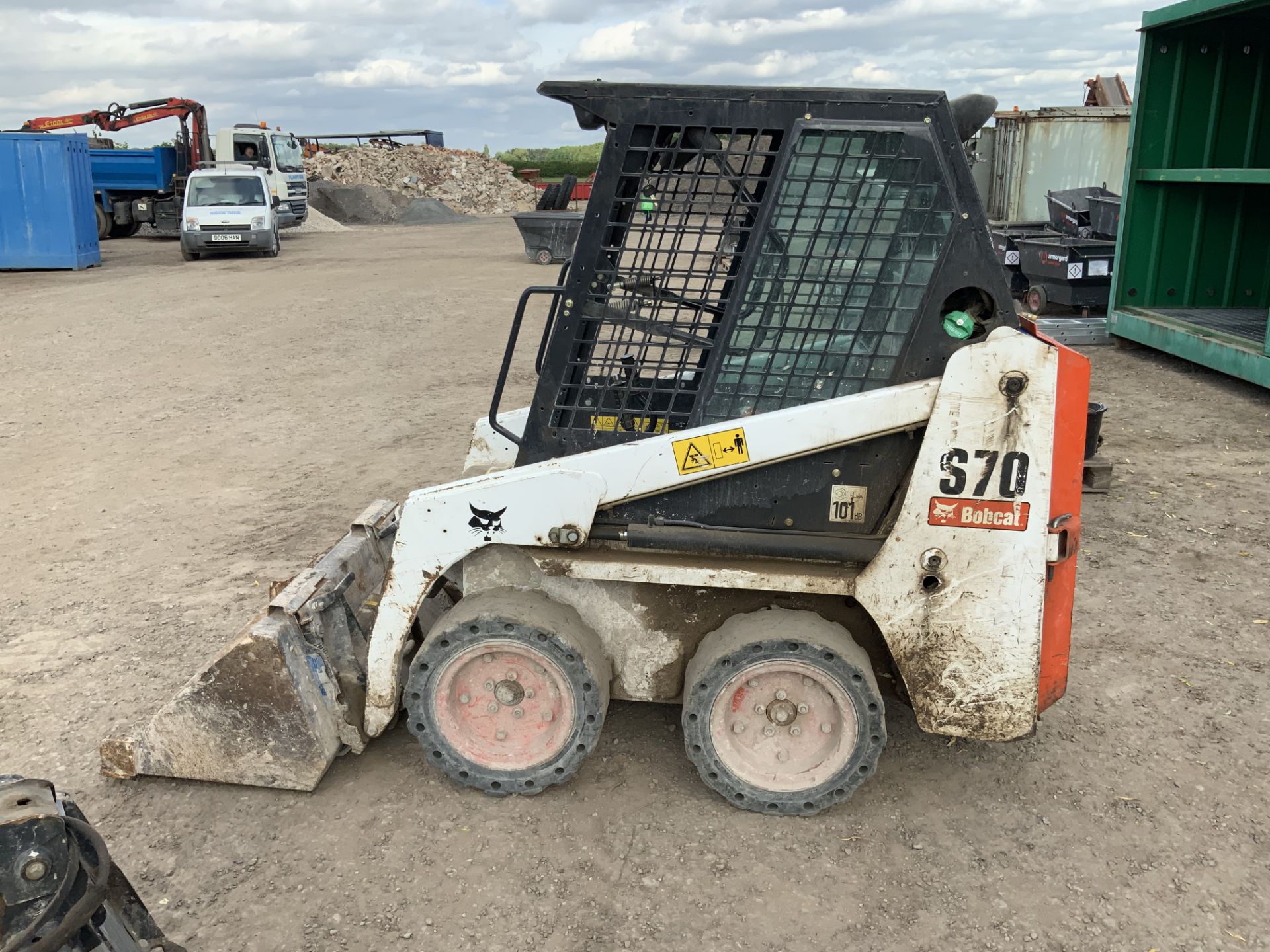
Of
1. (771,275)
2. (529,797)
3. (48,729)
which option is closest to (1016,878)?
(529,797)

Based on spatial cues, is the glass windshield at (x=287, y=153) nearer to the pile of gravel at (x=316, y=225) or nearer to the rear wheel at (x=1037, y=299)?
the pile of gravel at (x=316, y=225)

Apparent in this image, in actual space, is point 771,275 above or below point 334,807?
above

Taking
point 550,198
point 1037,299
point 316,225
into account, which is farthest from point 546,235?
point 316,225

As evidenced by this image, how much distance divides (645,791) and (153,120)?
28273 millimetres

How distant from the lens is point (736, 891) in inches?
120

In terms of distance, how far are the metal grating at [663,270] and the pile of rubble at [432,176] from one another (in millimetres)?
36614

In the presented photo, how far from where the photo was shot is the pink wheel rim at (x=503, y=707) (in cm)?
340

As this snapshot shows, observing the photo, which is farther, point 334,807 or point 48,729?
point 48,729

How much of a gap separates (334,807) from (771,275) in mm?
2141

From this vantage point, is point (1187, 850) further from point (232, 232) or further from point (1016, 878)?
point (232, 232)

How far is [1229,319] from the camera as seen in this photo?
10.3m

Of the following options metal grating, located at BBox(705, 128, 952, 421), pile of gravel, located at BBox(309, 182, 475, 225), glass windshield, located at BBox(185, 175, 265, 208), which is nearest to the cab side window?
glass windshield, located at BBox(185, 175, 265, 208)

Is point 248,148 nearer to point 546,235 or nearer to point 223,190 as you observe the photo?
point 223,190

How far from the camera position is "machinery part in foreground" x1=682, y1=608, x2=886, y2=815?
323cm
